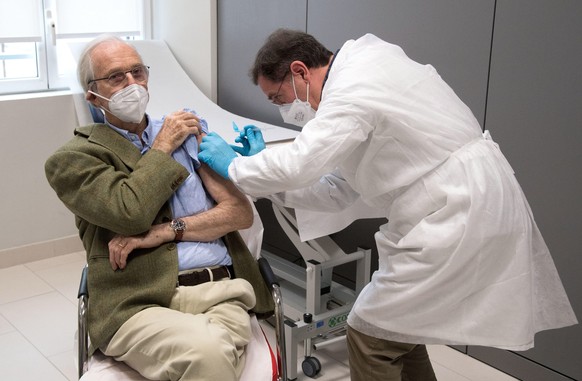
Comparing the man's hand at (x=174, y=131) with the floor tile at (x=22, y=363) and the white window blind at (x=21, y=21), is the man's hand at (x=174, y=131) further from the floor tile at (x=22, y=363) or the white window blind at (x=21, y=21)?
the white window blind at (x=21, y=21)

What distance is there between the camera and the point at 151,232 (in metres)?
2.17

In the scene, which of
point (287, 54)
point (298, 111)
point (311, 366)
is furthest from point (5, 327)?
point (287, 54)

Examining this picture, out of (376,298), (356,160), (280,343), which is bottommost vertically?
(280,343)

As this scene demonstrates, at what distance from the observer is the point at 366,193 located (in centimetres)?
214

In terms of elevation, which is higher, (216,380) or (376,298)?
(376,298)

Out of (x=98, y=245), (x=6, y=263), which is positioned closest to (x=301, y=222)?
(x=98, y=245)

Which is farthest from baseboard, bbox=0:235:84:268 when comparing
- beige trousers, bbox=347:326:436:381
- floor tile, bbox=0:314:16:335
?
beige trousers, bbox=347:326:436:381

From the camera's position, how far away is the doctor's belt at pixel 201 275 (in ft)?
7.15

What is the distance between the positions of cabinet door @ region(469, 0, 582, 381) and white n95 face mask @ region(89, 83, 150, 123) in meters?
1.40

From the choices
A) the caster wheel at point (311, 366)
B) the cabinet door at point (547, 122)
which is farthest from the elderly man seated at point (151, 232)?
the cabinet door at point (547, 122)

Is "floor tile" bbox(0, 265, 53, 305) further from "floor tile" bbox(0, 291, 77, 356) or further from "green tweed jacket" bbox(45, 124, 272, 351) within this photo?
"green tweed jacket" bbox(45, 124, 272, 351)

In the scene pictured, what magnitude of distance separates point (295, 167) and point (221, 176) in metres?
0.41

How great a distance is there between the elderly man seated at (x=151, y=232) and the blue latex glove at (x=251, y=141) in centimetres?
15

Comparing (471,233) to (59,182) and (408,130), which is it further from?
(59,182)
